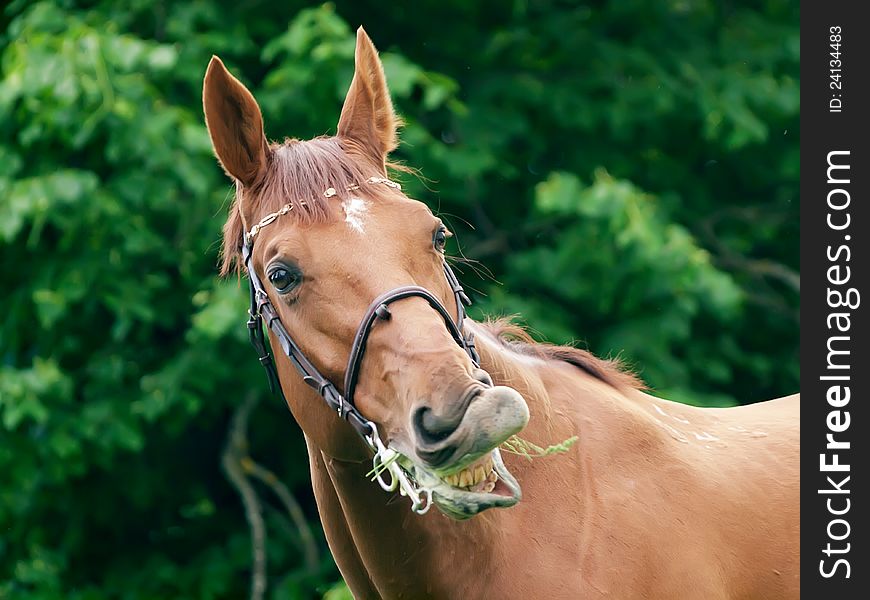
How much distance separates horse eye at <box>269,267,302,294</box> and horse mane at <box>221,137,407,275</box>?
0.14 m

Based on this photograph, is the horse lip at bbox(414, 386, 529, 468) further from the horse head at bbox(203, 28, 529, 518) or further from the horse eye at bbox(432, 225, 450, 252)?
the horse eye at bbox(432, 225, 450, 252)

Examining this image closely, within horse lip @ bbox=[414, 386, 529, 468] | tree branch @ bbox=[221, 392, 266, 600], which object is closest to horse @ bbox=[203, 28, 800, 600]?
horse lip @ bbox=[414, 386, 529, 468]

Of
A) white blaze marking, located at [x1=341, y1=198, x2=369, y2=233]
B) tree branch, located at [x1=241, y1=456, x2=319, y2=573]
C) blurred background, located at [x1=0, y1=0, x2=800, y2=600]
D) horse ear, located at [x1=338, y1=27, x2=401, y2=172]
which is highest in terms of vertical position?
horse ear, located at [x1=338, y1=27, x2=401, y2=172]

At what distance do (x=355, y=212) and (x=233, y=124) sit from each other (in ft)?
1.70

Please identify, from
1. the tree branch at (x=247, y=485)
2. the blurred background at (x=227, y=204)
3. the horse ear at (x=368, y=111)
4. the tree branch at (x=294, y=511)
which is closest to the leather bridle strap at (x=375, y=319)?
the horse ear at (x=368, y=111)

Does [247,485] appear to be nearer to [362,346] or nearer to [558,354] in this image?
[558,354]

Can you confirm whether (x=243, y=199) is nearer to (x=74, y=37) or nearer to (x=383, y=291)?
(x=383, y=291)

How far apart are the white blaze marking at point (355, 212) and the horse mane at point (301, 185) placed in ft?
0.09

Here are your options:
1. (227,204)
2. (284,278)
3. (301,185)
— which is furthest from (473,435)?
(227,204)

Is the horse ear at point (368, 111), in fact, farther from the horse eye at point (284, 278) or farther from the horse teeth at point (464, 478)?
the horse teeth at point (464, 478)

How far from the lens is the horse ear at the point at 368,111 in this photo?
9.64ft

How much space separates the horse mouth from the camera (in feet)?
7.23

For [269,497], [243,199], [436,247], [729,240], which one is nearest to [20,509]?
[269,497]

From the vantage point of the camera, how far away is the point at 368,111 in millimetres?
2965
